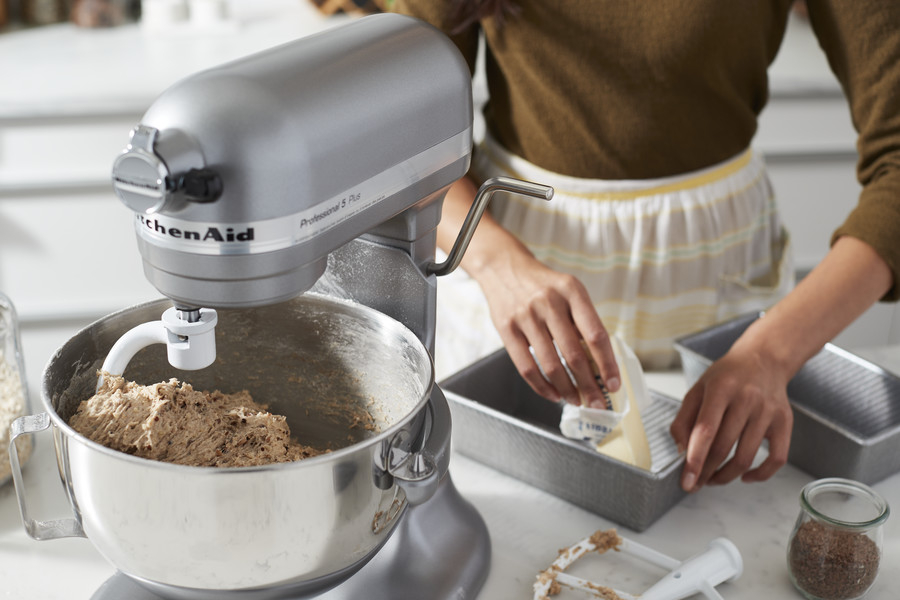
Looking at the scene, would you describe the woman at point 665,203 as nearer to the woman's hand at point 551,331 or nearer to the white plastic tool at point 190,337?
the woman's hand at point 551,331

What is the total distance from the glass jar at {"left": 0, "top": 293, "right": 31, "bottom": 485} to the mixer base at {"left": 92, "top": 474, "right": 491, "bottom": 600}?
186mm

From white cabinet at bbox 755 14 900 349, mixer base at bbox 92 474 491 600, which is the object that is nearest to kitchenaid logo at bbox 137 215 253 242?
mixer base at bbox 92 474 491 600

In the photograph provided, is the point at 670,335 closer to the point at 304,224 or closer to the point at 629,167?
the point at 629,167

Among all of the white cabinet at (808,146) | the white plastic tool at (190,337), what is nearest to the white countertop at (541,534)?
the white plastic tool at (190,337)

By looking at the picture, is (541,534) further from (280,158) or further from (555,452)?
(280,158)

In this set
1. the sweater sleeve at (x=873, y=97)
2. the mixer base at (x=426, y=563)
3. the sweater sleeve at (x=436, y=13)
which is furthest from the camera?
the sweater sleeve at (x=436, y=13)

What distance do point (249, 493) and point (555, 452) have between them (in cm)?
34

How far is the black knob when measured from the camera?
1.53ft

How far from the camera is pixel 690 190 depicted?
1.19 m

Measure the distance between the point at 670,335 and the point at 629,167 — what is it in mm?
238

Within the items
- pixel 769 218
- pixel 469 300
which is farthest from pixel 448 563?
pixel 769 218

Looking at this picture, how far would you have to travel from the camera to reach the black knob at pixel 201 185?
47 cm

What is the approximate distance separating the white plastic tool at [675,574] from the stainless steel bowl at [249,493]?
0.56 ft

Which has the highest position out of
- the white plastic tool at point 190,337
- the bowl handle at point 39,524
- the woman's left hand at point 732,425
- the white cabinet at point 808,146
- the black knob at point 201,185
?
the black knob at point 201,185
